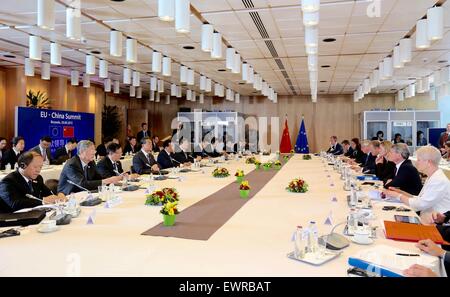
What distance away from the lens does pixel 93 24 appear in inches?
218

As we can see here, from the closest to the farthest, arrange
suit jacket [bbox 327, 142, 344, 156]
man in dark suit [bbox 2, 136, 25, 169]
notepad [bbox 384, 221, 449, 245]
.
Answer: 1. notepad [bbox 384, 221, 449, 245]
2. man in dark suit [bbox 2, 136, 25, 169]
3. suit jacket [bbox 327, 142, 344, 156]

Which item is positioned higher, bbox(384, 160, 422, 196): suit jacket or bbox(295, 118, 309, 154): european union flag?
bbox(295, 118, 309, 154): european union flag

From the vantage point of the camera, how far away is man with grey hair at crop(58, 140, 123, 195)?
167 inches

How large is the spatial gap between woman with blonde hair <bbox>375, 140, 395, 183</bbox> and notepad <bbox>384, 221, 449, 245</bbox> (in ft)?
9.78

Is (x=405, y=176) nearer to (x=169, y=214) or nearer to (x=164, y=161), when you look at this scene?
(x=169, y=214)

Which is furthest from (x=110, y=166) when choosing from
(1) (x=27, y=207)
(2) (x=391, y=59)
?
(2) (x=391, y=59)

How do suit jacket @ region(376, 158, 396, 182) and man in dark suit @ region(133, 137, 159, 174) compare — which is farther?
man in dark suit @ region(133, 137, 159, 174)

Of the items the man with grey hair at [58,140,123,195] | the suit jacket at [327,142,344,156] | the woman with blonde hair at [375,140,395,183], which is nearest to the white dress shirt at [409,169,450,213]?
the woman with blonde hair at [375,140,395,183]

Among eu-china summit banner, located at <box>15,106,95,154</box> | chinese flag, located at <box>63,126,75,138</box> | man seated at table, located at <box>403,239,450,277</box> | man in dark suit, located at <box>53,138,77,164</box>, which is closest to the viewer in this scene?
man seated at table, located at <box>403,239,450,277</box>

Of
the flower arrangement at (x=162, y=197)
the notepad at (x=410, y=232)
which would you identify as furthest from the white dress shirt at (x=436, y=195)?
the flower arrangement at (x=162, y=197)

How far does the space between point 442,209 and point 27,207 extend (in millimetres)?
3531

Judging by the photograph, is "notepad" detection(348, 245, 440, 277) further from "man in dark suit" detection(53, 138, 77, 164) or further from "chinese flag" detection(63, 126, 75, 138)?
"chinese flag" detection(63, 126, 75, 138)
